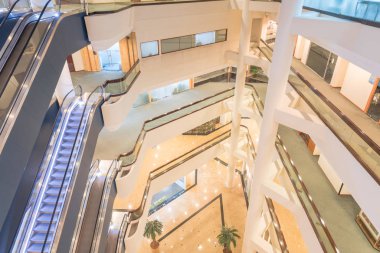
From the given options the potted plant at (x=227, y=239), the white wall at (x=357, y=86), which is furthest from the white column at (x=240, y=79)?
the white wall at (x=357, y=86)

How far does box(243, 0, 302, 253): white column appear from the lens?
226 inches

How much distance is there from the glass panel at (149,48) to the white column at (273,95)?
16.6 ft

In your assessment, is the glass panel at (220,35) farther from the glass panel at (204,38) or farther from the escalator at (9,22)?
the escalator at (9,22)

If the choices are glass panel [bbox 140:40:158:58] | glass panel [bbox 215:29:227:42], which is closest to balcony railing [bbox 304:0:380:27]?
glass panel [bbox 140:40:158:58]

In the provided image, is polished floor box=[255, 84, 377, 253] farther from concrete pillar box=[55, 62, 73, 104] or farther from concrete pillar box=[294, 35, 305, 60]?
concrete pillar box=[55, 62, 73, 104]

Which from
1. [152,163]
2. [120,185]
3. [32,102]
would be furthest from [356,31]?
[152,163]

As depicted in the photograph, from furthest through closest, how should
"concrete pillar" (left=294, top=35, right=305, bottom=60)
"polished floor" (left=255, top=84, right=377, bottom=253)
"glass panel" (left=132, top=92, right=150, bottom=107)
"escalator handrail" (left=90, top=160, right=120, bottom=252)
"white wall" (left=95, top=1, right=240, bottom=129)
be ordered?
"glass panel" (left=132, top=92, right=150, bottom=107), "concrete pillar" (left=294, top=35, right=305, bottom=60), "white wall" (left=95, top=1, right=240, bottom=129), "escalator handrail" (left=90, top=160, right=120, bottom=252), "polished floor" (left=255, top=84, right=377, bottom=253)

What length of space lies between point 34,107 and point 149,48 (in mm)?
6015

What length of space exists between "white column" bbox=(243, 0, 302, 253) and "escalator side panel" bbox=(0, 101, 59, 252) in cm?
620

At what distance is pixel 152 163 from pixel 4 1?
8.81 metres

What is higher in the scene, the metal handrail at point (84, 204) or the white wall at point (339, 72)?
the white wall at point (339, 72)

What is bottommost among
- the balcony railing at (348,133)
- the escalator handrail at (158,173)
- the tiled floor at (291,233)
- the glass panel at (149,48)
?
the tiled floor at (291,233)

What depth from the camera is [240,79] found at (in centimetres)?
1130

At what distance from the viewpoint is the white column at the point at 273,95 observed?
574 centimetres
